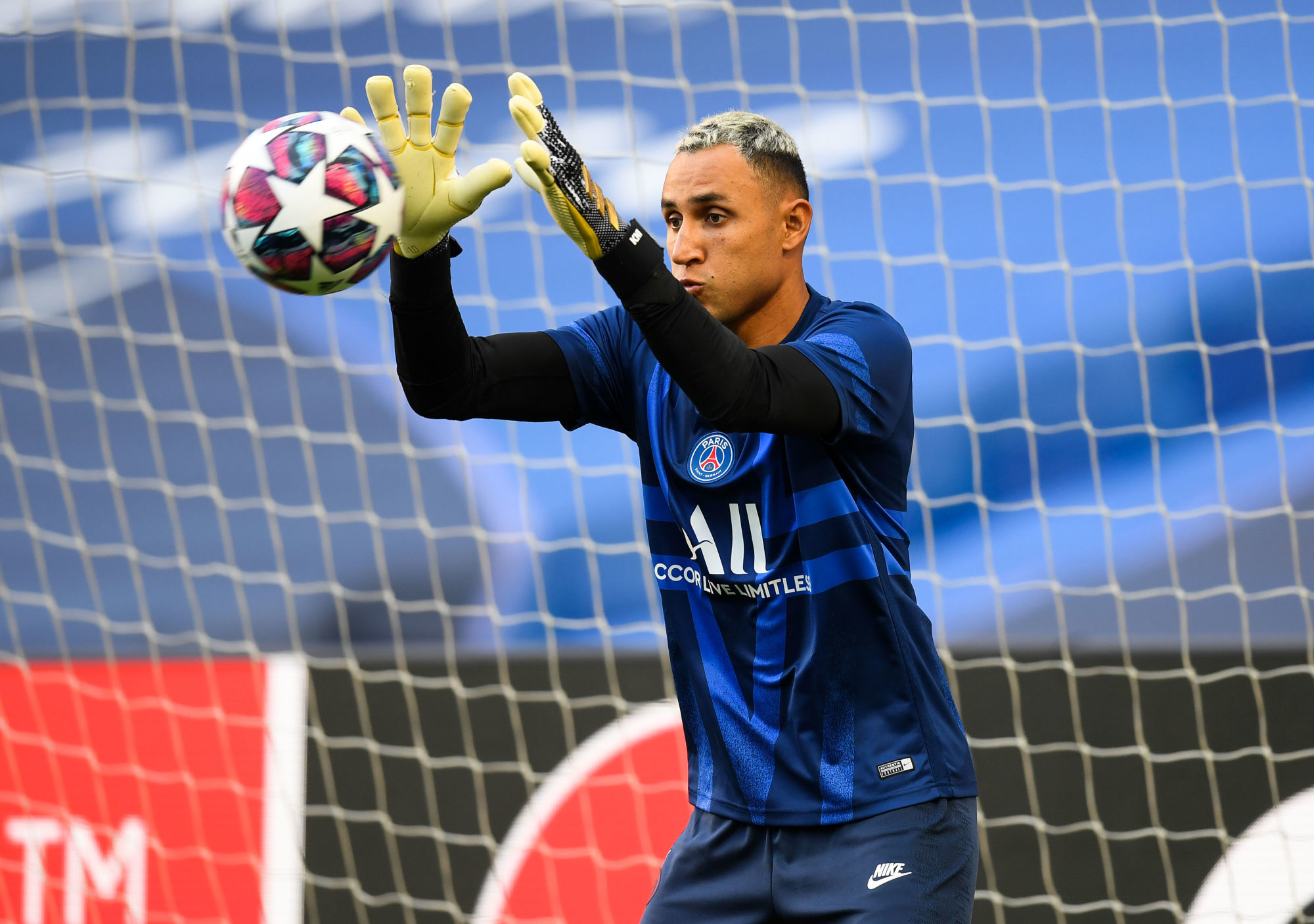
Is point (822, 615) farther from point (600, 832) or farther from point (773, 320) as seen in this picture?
point (600, 832)

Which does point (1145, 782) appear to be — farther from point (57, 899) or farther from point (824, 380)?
point (57, 899)

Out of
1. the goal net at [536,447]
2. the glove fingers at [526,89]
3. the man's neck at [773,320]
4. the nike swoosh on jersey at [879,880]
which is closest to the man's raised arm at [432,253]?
the glove fingers at [526,89]

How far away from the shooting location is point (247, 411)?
6930mm

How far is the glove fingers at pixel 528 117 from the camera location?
6.79 ft

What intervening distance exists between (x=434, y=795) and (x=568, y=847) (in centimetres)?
48

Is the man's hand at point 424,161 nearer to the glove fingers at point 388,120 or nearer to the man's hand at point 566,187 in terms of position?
the glove fingers at point 388,120

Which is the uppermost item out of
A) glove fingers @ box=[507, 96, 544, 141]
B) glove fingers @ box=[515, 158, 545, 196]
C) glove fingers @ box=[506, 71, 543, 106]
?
glove fingers @ box=[506, 71, 543, 106]

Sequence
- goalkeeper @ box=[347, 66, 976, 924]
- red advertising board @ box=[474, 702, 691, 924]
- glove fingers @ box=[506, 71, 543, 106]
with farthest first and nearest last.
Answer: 1. red advertising board @ box=[474, 702, 691, 924]
2. goalkeeper @ box=[347, 66, 976, 924]
3. glove fingers @ box=[506, 71, 543, 106]

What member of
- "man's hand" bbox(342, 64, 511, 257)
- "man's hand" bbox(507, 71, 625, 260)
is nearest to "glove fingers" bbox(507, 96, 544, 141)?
"man's hand" bbox(507, 71, 625, 260)

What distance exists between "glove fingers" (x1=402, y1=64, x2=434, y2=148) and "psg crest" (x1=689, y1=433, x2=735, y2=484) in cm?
75

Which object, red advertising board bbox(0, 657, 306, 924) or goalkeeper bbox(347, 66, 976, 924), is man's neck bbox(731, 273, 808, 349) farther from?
red advertising board bbox(0, 657, 306, 924)

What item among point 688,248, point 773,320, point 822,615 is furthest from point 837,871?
point 688,248

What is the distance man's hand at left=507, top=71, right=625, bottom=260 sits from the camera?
2.05 m

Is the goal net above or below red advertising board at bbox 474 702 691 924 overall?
above
